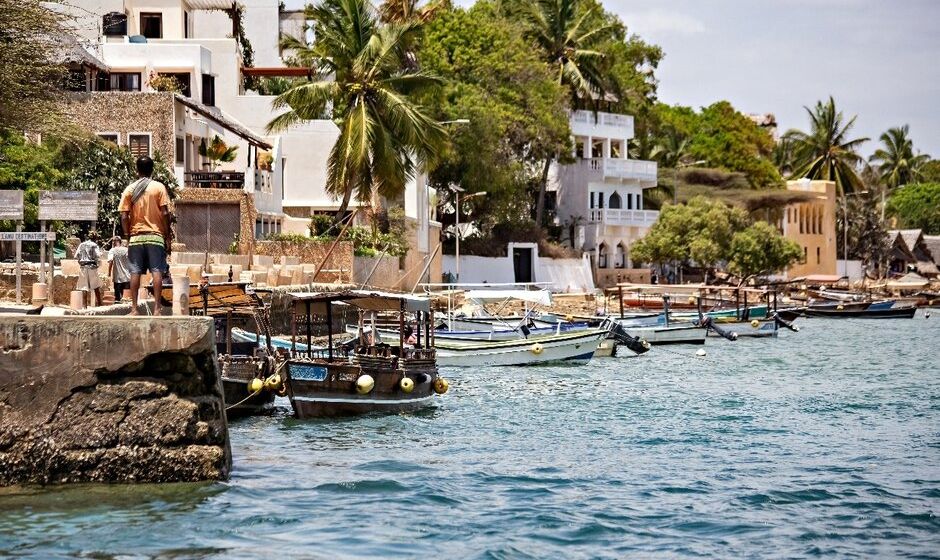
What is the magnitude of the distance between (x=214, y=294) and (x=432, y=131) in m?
25.1

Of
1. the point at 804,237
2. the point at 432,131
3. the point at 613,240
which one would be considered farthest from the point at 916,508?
the point at 804,237

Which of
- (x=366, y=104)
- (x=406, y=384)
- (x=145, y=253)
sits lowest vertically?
(x=406, y=384)

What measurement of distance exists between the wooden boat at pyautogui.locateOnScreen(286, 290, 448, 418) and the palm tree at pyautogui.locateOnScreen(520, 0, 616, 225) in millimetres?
51059

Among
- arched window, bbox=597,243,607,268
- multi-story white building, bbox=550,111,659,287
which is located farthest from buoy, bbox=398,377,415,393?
arched window, bbox=597,243,607,268

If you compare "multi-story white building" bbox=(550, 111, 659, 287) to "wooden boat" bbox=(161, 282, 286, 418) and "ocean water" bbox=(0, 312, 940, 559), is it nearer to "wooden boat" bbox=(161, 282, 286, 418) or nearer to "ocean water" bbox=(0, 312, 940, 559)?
"ocean water" bbox=(0, 312, 940, 559)

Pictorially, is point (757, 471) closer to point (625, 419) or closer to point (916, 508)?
point (916, 508)

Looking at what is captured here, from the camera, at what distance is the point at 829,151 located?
107438 millimetres

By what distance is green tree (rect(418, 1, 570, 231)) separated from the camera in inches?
2596

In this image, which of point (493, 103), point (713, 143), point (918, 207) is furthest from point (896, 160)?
point (493, 103)

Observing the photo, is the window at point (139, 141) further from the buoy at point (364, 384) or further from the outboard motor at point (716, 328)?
the buoy at point (364, 384)

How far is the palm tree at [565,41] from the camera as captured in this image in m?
77.4

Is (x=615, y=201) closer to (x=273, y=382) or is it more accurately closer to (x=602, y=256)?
(x=602, y=256)

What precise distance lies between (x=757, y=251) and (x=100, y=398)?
225 ft

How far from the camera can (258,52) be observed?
6925 centimetres
